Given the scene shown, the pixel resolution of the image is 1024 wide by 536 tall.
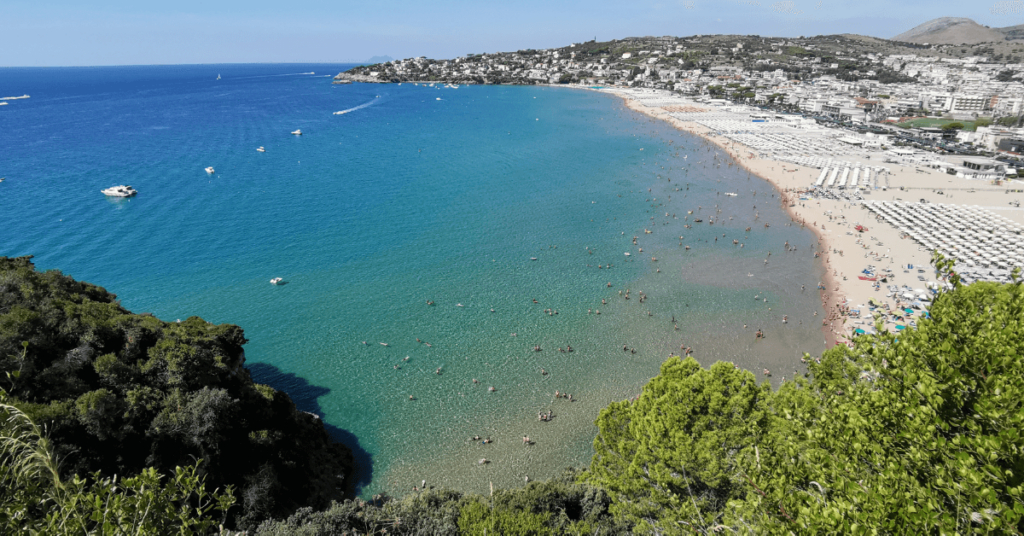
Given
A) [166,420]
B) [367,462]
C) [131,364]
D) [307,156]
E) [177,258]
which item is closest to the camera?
[166,420]

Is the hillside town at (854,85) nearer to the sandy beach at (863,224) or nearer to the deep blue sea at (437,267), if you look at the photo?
the sandy beach at (863,224)

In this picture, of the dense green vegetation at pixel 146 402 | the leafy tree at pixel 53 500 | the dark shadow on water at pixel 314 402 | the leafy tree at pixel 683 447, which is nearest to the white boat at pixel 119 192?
the dense green vegetation at pixel 146 402

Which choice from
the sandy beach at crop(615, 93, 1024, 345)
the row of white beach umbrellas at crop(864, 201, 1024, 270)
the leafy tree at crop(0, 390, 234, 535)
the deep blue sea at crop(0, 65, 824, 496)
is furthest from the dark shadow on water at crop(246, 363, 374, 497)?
the row of white beach umbrellas at crop(864, 201, 1024, 270)

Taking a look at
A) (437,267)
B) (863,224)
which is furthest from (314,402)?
(863,224)

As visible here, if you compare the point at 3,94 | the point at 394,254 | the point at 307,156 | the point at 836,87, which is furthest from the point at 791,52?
the point at 3,94

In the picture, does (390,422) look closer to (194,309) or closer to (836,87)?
(194,309)

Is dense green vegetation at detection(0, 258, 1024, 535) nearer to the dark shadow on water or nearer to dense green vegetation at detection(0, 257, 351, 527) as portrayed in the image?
dense green vegetation at detection(0, 257, 351, 527)

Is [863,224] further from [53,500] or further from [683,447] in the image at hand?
[53,500]

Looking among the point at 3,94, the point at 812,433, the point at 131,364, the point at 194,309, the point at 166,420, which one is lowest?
the point at 194,309
